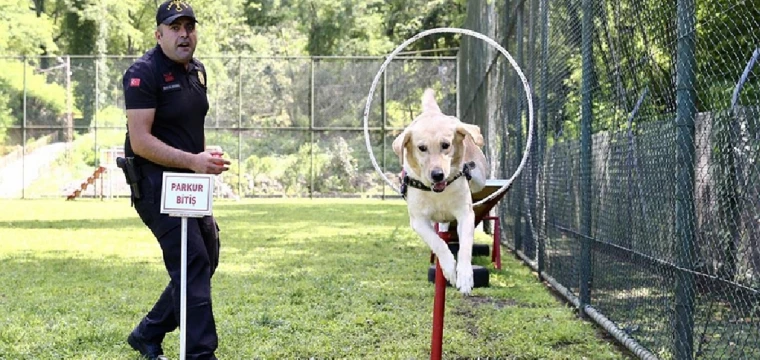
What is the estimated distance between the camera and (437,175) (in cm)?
462

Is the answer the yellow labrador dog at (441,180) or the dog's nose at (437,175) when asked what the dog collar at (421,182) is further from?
the dog's nose at (437,175)

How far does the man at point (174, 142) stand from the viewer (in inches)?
176

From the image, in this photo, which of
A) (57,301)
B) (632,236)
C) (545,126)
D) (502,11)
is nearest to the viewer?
(632,236)

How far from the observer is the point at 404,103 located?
29844mm

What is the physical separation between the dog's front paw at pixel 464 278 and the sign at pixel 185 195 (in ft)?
4.43

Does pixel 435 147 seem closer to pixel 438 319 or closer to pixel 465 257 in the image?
pixel 465 257

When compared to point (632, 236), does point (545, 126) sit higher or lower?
higher

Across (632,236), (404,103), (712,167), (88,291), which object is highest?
(404,103)

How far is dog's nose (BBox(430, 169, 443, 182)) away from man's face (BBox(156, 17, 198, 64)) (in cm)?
142

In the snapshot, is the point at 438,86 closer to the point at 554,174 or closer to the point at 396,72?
the point at 396,72

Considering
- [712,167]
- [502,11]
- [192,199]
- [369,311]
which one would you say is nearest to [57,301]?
[369,311]

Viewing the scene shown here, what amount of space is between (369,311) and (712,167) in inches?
124

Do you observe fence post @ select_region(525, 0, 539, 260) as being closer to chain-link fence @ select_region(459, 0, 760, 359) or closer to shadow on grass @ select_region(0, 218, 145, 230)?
chain-link fence @ select_region(459, 0, 760, 359)

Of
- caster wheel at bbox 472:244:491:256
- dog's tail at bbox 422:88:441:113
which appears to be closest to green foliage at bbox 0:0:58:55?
caster wheel at bbox 472:244:491:256
